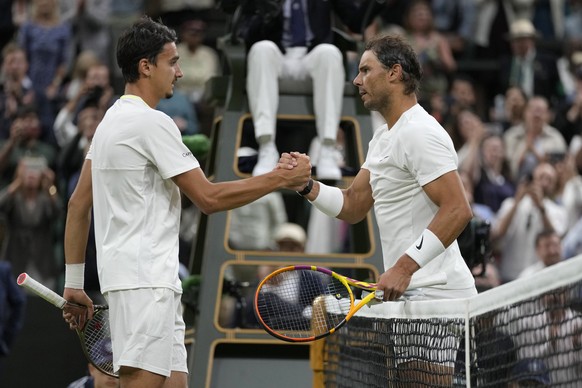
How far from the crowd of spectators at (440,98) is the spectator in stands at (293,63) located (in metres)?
0.36

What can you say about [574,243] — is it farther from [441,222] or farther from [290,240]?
[441,222]

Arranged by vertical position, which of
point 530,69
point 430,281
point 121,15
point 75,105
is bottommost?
point 430,281

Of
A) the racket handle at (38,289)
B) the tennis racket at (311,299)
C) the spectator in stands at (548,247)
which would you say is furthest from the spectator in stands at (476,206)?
the racket handle at (38,289)

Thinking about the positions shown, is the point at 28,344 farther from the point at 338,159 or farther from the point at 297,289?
the point at 297,289

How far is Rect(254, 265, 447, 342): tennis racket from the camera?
18.5ft

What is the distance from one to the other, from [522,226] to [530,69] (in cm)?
422

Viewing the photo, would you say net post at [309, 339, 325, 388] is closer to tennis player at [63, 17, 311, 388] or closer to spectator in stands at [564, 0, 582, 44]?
tennis player at [63, 17, 311, 388]

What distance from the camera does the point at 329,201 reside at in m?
6.36

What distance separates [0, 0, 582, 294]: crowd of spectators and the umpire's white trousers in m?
0.55

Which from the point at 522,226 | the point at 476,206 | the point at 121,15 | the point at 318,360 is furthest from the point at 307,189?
the point at 121,15

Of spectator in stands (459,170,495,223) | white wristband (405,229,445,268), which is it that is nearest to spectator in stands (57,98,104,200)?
spectator in stands (459,170,495,223)

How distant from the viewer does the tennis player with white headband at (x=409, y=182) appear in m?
5.50

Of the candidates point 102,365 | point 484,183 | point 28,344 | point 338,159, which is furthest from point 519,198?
point 102,365

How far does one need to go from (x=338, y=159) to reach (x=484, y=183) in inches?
186
